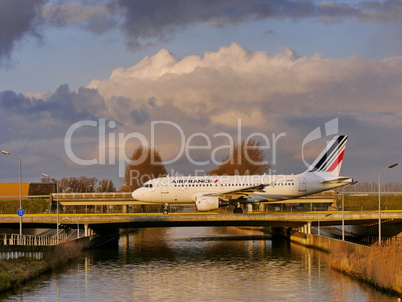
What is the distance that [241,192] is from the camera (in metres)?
87.5

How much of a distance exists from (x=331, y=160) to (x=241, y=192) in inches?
658

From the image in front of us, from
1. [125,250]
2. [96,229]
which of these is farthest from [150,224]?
[96,229]

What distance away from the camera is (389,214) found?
288 feet

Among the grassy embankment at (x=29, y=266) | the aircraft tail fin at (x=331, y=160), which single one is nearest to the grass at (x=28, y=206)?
the grassy embankment at (x=29, y=266)

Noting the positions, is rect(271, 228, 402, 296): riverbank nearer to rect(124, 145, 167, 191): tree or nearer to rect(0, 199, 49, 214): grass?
rect(0, 199, 49, 214): grass

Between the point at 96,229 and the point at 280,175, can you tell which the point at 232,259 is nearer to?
the point at 280,175

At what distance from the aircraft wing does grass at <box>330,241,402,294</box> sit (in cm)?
2630

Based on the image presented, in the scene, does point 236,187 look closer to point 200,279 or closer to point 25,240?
point 25,240

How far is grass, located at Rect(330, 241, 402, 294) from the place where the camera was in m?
44.7

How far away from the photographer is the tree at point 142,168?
592ft

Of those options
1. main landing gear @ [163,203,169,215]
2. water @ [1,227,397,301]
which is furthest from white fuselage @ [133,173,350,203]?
water @ [1,227,397,301]

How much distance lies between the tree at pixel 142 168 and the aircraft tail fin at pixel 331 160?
8966 centimetres

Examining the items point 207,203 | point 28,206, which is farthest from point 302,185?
point 28,206

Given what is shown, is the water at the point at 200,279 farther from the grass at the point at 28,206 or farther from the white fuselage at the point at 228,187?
the grass at the point at 28,206
